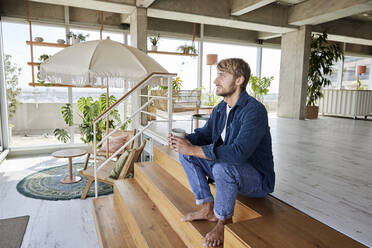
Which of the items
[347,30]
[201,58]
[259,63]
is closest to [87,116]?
[201,58]

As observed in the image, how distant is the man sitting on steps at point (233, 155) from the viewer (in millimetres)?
1396

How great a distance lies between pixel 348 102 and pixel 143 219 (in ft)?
25.7

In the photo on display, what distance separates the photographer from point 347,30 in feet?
24.5

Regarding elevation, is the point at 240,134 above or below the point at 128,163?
above

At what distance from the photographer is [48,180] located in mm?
4211

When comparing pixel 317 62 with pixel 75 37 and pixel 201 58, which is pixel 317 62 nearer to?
pixel 201 58

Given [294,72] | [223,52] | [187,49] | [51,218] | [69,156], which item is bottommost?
[51,218]

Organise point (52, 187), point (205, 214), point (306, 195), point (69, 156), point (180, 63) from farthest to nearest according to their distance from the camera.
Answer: point (180, 63) → point (69, 156) → point (52, 187) → point (306, 195) → point (205, 214)

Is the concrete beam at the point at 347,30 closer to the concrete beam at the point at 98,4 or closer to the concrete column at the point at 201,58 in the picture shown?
the concrete column at the point at 201,58

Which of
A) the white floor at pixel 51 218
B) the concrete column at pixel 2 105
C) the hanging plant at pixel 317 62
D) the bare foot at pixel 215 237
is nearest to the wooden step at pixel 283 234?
the bare foot at pixel 215 237

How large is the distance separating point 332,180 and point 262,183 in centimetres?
134

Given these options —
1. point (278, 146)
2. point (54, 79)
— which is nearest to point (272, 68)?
point (278, 146)

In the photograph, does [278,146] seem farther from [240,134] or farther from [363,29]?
[363,29]

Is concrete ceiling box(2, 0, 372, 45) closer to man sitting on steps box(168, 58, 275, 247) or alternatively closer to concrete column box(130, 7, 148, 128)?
concrete column box(130, 7, 148, 128)
